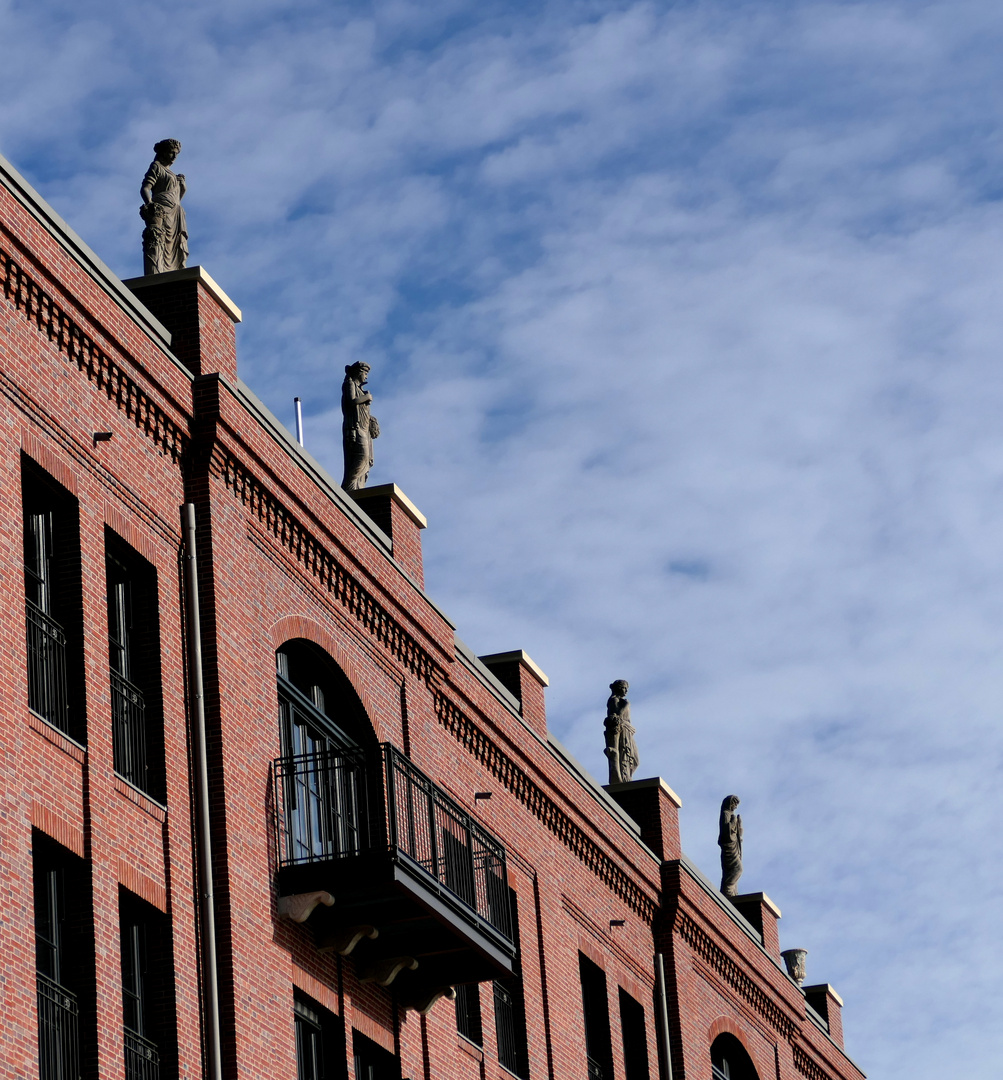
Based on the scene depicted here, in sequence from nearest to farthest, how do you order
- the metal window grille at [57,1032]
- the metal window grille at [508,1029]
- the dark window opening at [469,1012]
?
1. the metal window grille at [57,1032]
2. the dark window opening at [469,1012]
3. the metal window grille at [508,1029]

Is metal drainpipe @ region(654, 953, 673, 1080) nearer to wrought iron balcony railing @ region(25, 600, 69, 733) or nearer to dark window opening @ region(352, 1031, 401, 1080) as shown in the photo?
dark window opening @ region(352, 1031, 401, 1080)

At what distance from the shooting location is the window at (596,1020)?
37.3 m

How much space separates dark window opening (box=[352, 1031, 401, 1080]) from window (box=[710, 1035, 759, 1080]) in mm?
15246

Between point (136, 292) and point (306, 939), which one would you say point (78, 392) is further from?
point (306, 939)

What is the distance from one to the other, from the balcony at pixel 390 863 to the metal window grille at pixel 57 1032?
4643 millimetres

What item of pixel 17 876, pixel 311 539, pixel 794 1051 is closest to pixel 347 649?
pixel 311 539

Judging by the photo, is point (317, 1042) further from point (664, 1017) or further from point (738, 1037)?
point (738, 1037)

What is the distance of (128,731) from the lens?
25.0 meters

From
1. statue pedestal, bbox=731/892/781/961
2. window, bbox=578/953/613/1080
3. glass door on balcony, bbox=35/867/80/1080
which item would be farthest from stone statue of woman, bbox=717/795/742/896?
glass door on balcony, bbox=35/867/80/1080

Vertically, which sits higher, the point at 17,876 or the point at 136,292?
the point at 136,292

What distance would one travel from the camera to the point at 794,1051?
47.7m

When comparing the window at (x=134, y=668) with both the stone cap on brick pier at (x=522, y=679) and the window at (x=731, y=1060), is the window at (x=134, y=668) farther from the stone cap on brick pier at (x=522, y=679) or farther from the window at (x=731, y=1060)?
the window at (x=731, y=1060)

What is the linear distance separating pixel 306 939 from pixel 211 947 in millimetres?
2713

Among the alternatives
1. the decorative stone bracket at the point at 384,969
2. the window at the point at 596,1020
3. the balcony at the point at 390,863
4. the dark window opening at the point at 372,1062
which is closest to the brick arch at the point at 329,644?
the balcony at the point at 390,863
